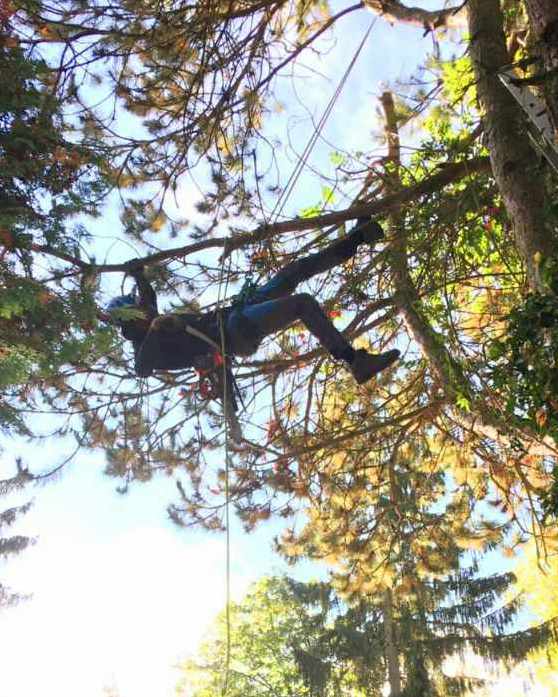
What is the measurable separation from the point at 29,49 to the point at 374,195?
233cm

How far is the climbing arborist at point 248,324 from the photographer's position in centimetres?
364

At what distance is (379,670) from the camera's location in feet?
40.1

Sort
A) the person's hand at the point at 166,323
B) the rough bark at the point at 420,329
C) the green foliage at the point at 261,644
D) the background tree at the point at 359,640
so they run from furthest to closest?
the green foliage at the point at 261,644 < the background tree at the point at 359,640 < the rough bark at the point at 420,329 < the person's hand at the point at 166,323

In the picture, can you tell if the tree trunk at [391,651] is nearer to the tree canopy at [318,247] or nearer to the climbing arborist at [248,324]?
the tree canopy at [318,247]

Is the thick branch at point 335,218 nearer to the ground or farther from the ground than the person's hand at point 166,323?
farther from the ground

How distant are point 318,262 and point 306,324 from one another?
0.46m

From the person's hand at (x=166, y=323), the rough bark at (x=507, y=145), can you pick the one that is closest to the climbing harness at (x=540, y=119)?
the rough bark at (x=507, y=145)

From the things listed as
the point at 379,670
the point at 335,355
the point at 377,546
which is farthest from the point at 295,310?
the point at 379,670

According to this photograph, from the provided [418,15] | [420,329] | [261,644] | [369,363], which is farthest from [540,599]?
[418,15]

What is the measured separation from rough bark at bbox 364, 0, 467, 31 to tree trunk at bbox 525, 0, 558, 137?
2.17 meters

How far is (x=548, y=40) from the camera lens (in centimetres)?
206

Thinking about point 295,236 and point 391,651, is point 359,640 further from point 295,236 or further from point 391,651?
point 295,236

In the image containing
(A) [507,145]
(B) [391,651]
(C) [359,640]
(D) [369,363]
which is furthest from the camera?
(C) [359,640]

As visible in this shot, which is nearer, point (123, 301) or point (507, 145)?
point (507, 145)
